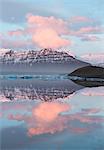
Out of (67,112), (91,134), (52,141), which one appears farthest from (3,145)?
(67,112)

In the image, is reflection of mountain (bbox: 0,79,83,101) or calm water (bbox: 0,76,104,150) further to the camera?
reflection of mountain (bbox: 0,79,83,101)

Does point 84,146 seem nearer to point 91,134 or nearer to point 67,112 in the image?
point 91,134

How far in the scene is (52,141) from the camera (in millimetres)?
7074

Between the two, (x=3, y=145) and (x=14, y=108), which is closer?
(x=3, y=145)

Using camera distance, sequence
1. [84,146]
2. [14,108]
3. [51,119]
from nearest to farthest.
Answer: [84,146] < [51,119] < [14,108]

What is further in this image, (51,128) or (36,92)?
(36,92)

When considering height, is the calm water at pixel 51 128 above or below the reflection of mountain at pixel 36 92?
below

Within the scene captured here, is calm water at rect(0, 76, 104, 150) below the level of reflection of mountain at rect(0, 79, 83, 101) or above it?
below

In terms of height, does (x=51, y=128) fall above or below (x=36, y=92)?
below

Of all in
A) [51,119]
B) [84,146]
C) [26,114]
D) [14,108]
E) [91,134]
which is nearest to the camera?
[84,146]

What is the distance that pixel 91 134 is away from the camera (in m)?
7.80

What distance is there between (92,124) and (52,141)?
92.2 inches

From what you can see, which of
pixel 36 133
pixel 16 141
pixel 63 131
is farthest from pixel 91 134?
pixel 16 141

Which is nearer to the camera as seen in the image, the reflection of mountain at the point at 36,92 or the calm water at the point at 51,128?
the calm water at the point at 51,128
